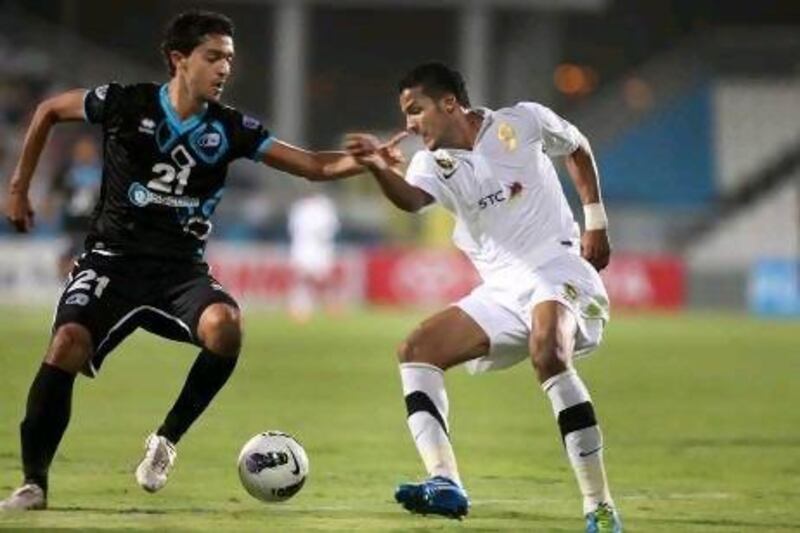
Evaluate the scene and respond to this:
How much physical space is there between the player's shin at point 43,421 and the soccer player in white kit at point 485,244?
1.54 metres

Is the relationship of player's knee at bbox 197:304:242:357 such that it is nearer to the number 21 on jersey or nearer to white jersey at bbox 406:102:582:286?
the number 21 on jersey

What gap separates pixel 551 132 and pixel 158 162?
1.82 metres

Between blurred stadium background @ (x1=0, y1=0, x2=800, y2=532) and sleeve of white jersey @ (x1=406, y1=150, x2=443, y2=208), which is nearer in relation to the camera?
sleeve of white jersey @ (x1=406, y1=150, x2=443, y2=208)

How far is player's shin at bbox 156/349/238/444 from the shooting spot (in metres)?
9.06

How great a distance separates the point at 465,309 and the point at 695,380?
10.3 m

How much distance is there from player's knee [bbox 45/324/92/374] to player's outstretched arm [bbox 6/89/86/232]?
558 mm

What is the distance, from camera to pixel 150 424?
1337 cm

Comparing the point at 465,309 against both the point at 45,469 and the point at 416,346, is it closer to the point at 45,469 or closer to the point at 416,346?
the point at 416,346

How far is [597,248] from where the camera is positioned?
8.95 metres

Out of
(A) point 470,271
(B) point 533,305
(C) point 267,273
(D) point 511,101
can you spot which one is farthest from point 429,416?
(D) point 511,101

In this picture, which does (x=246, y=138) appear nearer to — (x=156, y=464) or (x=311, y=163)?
(x=311, y=163)

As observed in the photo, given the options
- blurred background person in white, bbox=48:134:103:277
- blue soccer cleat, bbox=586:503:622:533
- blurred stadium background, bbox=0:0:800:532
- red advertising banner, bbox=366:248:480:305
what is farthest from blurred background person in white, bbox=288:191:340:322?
blue soccer cleat, bbox=586:503:622:533

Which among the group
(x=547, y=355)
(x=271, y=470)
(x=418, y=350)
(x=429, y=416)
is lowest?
(x=271, y=470)

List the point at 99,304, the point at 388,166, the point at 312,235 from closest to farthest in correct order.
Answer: the point at 388,166
the point at 99,304
the point at 312,235
